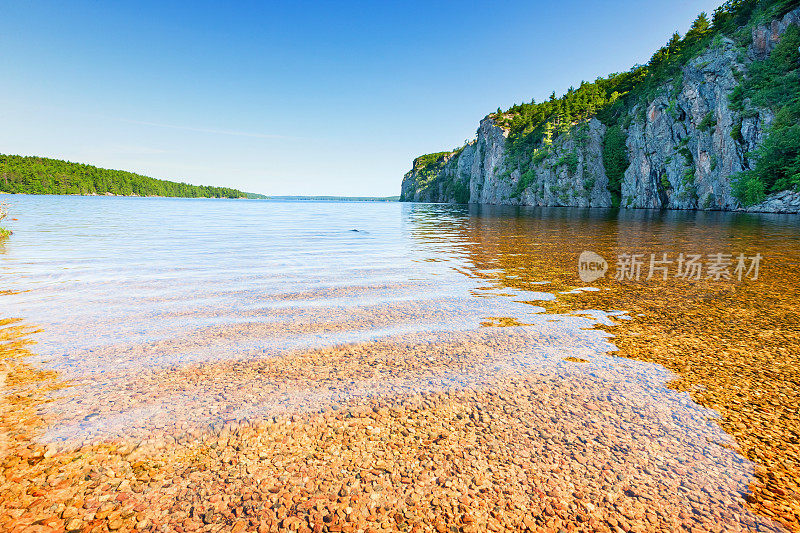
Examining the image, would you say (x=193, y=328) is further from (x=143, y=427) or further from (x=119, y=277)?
(x=119, y=277)

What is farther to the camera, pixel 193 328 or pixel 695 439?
pixel 193 328

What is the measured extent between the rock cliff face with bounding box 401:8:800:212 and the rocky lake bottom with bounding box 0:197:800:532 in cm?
5692

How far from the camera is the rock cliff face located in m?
54.2

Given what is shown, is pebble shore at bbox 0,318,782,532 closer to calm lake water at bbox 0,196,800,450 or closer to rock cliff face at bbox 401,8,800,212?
calm lake water at bbox 0,196,800,450

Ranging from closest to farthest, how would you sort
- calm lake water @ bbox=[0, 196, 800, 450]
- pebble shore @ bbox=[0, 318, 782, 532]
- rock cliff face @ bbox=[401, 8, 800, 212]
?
pebble shore @ bbox=[0, 318, 782, 532]
calm lake water @ bbox=[0, 196, 800, 450]
rock cliff face @ bbox=[401, 8, 800, 212]

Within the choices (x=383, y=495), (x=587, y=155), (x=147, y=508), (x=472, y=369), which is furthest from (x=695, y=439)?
(x=587, y=155)

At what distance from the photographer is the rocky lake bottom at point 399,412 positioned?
9.31ft

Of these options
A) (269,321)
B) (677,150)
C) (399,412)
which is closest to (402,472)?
(399,412)

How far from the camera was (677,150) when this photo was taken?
6750 cm

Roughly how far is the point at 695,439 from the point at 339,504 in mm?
3451

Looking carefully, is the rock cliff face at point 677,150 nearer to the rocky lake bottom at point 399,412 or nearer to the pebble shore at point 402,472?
the rocky lake bottom at point 399,412

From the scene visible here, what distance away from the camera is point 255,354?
5723 millimetres

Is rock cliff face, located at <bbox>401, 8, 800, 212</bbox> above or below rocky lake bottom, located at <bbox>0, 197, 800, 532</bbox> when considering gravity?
above

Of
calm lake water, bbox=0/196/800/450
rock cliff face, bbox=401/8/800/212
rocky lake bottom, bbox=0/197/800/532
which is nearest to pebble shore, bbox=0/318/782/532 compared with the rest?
rocky lake bottom, bbox=0/197/800/532
